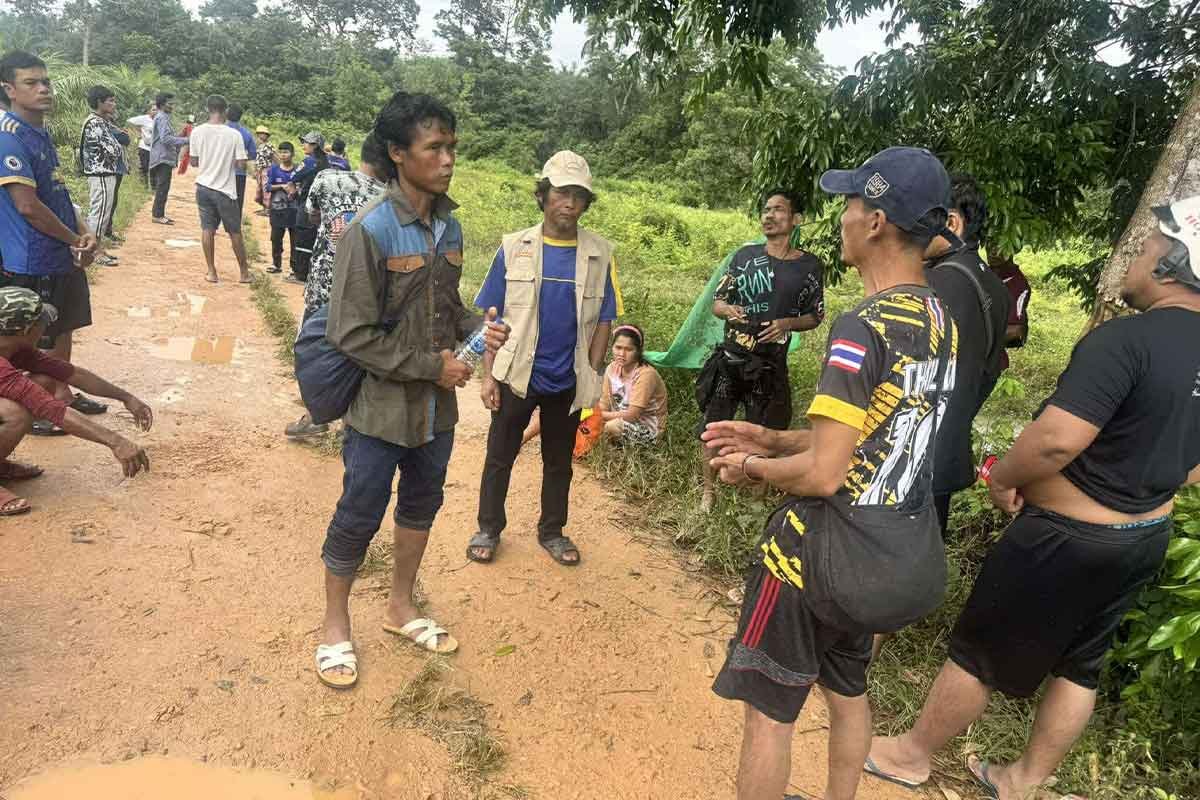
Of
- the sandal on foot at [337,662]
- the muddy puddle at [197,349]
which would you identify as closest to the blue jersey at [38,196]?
the muddy puddle at [197,349]

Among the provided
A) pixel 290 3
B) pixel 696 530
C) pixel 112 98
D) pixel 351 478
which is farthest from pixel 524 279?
pixel 290 3

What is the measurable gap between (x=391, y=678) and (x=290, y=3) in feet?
187

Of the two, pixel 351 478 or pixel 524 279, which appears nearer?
pixel 351 478

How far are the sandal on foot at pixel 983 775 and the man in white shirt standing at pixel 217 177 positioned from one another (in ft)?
25.8

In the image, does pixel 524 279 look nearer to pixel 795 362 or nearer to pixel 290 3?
pixel 795 362

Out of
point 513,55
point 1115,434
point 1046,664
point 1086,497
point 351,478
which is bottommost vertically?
point 1046,664

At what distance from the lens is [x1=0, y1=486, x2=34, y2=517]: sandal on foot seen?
3.43 m

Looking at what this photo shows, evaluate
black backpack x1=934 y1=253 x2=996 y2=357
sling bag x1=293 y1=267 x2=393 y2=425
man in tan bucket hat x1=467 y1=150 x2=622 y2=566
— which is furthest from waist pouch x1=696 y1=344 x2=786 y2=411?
sling bag x1=293 y1=267 x2=393 y2=425

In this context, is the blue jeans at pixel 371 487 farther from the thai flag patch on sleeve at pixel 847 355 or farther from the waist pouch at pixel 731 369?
the waist pouch at pixel 731 369

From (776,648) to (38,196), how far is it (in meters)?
4.31

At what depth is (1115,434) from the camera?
2.07 meters

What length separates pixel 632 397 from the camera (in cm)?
480

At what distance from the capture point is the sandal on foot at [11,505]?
135 inches

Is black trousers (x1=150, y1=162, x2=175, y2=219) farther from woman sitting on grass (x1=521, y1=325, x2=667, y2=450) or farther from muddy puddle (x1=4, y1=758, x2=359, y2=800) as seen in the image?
muddy puddle (x1=4, y1=758, x2=359, y2=800)
